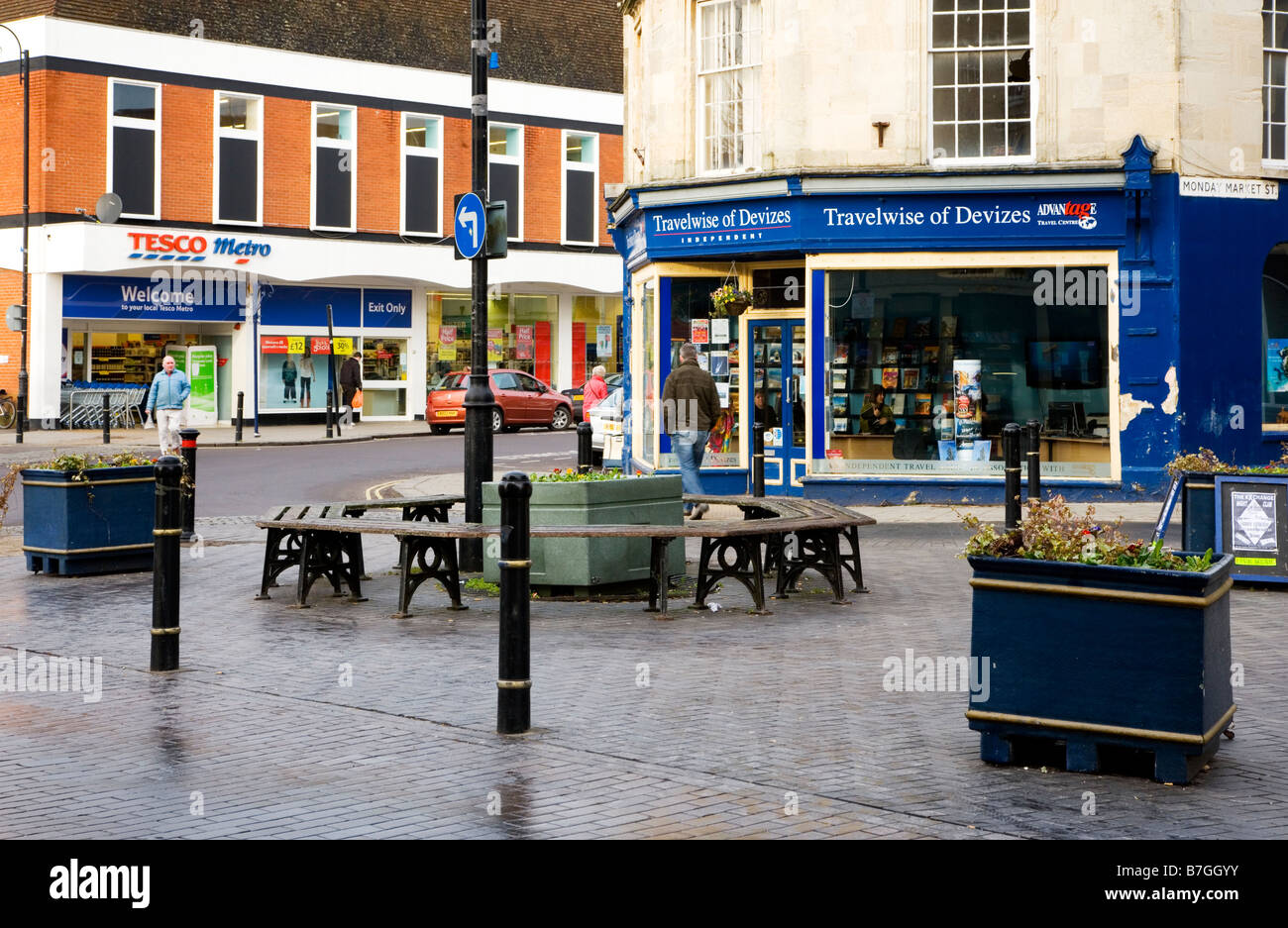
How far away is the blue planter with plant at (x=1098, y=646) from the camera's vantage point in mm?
6566

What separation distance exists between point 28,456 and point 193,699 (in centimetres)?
2138

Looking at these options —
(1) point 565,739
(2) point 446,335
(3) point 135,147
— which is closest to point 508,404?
(2) point 446,335

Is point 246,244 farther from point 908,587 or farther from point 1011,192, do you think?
point 908,587

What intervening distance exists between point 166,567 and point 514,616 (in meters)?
2.62

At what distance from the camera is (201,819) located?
6.00 metres

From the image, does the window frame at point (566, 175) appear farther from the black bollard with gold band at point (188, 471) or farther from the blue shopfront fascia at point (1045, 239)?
the black bollard with gold band at point (188, 471)

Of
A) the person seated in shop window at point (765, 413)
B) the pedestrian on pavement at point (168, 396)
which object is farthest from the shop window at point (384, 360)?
the person seated in shop window at point (765, 413)

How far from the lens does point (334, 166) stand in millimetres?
42812

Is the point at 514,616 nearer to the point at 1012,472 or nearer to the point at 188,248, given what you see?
the point at 1012,472

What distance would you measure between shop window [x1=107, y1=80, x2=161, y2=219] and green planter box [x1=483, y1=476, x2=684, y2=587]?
29.4 meters

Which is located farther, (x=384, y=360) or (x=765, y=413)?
(x=384, y=360)

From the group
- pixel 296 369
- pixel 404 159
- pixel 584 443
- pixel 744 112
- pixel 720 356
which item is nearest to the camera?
pixel 584 443

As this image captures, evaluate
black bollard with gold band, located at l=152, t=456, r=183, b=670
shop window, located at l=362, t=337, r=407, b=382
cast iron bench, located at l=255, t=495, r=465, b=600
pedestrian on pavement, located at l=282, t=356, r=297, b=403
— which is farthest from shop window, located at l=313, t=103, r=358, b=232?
black bollard with gold band, located at l=152, t=456, r=183, b=670

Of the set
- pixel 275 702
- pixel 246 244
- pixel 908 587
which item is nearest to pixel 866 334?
pixel 908 587
